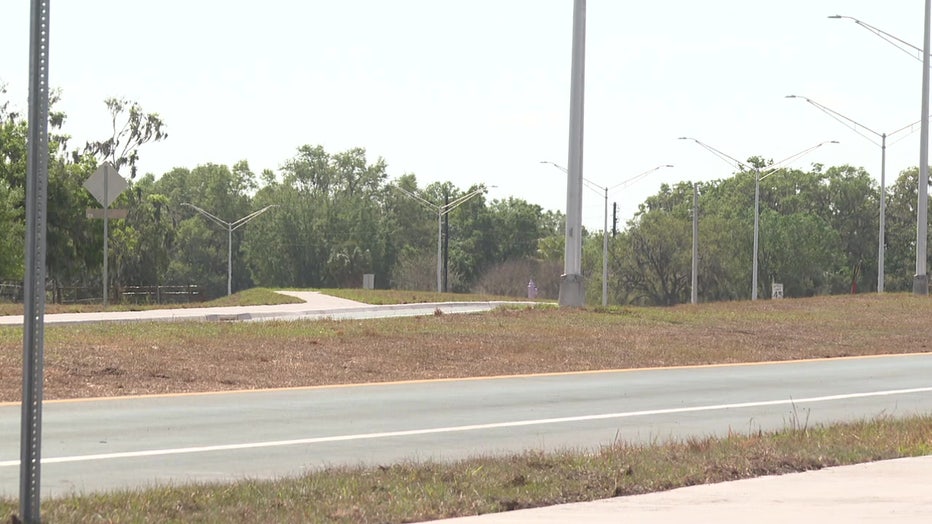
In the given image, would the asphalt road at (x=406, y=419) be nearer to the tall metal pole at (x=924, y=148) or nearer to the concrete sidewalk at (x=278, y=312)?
the concrete sidewalk at (x=278, y=312)

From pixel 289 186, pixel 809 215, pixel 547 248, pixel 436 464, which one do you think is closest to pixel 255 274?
pixel 289 186

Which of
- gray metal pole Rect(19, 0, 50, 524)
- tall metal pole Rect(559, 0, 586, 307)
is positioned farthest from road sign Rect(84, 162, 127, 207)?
gray metal pole Rect(19, 0, 50, 524)

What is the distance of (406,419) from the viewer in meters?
16.0

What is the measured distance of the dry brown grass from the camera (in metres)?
19.8

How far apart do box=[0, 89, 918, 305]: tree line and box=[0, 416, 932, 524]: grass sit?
85.4 m

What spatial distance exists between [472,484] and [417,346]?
49.7 ft

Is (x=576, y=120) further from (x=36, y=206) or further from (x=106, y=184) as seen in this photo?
(x=36, y=206)

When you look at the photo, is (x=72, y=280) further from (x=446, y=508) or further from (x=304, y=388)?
(x=446, y=508)

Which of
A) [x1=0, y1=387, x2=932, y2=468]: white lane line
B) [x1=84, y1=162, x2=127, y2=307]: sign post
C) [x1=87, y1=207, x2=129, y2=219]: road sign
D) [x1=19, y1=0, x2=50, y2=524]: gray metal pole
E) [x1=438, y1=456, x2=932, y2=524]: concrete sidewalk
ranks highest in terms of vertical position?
[x1=84, y1=162, x2=127, y2=307]: sign post

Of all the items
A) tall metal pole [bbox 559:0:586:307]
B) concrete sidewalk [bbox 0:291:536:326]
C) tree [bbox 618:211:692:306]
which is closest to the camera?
tall metal pole [bbox 559:0:586:307]

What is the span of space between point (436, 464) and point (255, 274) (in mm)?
130961

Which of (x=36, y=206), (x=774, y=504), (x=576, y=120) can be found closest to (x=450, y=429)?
(x=774, y=504)

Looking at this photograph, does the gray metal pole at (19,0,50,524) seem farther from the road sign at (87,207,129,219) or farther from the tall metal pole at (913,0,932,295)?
the tall metal pole at (913,0,932,295)

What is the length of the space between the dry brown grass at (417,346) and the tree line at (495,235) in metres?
66.4
